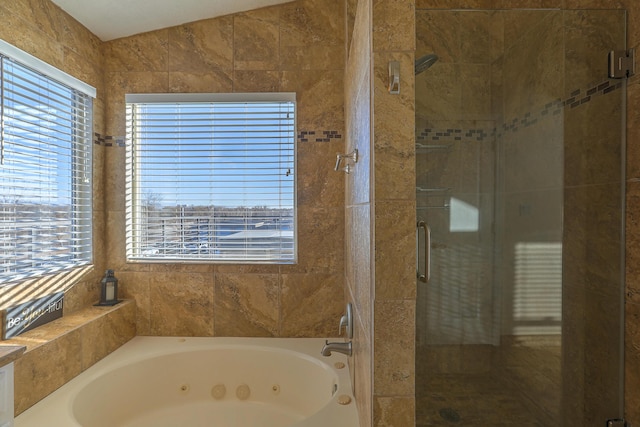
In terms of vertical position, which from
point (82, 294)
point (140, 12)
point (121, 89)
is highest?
point (140, 12)

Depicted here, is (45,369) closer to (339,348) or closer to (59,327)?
(59,327)

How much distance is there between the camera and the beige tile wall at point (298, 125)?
6.98 feet

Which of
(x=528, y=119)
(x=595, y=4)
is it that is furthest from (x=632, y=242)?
(x=595, y=4)

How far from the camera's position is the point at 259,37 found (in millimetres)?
2139

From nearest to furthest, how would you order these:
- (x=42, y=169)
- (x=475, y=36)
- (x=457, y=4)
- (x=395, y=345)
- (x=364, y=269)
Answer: (x=395, y=345) → (x=364, y=269) → (x=475, y=36) → (x=42, y=169) → (x=457, y=4)

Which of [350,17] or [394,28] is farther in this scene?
[350,17]

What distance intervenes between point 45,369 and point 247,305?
1020mm

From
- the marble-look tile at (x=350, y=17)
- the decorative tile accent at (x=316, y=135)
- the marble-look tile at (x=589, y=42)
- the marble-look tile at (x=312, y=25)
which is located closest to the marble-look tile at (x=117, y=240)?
the decorative tile accent at (x=316, y=135)

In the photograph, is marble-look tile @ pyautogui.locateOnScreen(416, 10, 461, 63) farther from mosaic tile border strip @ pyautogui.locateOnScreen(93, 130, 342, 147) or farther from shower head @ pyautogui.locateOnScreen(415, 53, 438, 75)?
mosaic tile border strip @ pyautogui.locateOnScreen(93, 130, 342, 147)

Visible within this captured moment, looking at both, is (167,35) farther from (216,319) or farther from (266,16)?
(216,319)

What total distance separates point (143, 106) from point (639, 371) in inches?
115

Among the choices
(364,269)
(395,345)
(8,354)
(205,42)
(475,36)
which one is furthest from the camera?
(205,42)

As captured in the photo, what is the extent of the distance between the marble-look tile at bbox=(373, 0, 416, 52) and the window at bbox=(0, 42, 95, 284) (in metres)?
1.71

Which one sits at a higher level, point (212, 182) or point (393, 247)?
point (212, 182)
